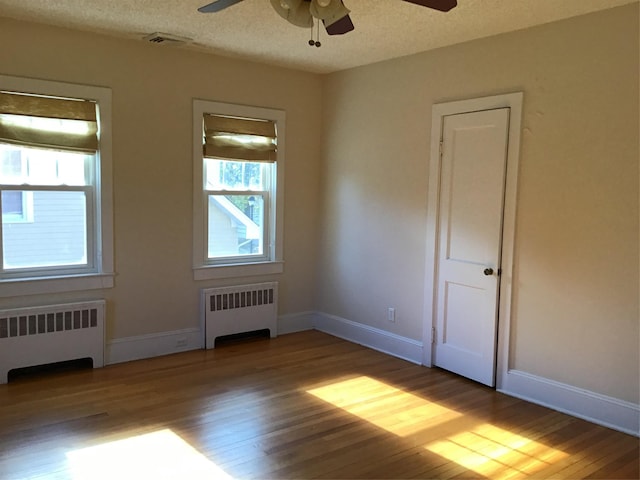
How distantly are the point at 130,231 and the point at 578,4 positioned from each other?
3.58 meters

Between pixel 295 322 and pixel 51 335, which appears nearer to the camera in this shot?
pixel 51 335

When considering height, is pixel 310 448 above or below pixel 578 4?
below

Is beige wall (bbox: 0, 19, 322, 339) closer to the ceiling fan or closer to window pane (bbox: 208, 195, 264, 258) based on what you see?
window pane (bbox: 208, 195, 264, 258)

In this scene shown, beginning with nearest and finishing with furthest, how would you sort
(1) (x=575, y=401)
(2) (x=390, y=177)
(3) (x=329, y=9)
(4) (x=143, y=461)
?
(3) (x=329, y=9) → (4) (x=143, y=461) → (1) (x=575, y=401) → (2) (x=390, y=177)

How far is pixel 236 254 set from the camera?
5.24 m

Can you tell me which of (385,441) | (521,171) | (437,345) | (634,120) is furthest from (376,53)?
(385,441)

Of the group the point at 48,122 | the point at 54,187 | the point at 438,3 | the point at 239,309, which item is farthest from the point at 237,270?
the point at 438,3

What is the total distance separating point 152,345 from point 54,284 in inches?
38.0

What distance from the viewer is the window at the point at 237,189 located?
4.89 metres

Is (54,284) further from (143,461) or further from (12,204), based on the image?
(143,461)

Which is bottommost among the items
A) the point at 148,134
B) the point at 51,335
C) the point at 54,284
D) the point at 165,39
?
the point at 51,335

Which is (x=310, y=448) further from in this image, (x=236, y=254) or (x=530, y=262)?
(x=236, y=254)

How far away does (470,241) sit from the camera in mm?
4219

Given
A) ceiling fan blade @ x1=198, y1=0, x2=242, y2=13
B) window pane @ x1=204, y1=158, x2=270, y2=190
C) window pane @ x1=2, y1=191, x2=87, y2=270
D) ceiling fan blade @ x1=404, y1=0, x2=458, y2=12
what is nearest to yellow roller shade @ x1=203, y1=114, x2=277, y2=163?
window pane @ x1=204, y1=158, x2=270, y2=190
